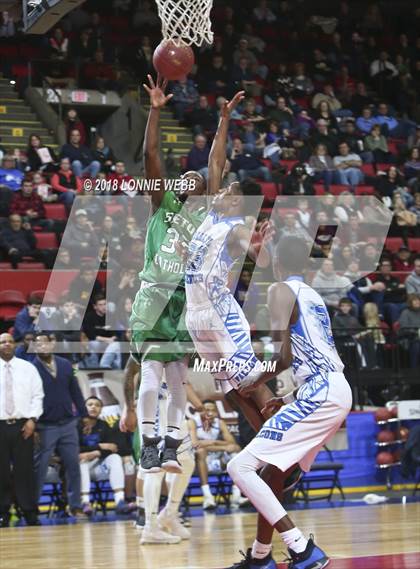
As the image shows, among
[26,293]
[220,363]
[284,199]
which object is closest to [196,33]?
[220,363]

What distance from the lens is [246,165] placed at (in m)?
18.2

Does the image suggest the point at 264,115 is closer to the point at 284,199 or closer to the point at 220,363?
the point at 284,199

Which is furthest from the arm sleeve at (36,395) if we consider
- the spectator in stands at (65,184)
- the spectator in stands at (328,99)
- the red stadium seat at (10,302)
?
the spectator in stands at (328,99)

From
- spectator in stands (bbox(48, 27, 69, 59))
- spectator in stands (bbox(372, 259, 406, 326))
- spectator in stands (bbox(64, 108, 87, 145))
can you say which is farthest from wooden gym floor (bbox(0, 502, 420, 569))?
spectator in stands (bbox(48, 27, 69, 59))

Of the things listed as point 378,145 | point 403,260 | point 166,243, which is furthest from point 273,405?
point 378,145

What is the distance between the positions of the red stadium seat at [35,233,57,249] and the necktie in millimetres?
3460

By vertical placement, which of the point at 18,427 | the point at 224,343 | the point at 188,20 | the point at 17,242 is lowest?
the point at 18,427

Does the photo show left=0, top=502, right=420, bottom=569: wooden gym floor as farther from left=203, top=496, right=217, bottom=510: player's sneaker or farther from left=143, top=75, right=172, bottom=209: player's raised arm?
left=143, top=75, right=172, bottom=209: player's raised arm

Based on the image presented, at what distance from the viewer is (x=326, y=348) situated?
7094 millimetres

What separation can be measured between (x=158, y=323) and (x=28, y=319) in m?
5.61

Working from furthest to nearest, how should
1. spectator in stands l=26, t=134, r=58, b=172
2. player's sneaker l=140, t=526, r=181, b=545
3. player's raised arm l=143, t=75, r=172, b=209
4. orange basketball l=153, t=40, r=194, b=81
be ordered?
1. spectator in stands l=26, t=134, r=58, b=172
2. player's sneaker l=140, t=526, r=181, b=545
3. player's raised arm l=143, t=75, r=172, b=209
4. orange basketball l=153, t=40, r=194, b=81

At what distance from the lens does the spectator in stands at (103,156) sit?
1661cm

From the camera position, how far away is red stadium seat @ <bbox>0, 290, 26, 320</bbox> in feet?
47.3

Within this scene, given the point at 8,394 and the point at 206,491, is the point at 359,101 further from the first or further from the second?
the point at 8,394
